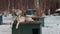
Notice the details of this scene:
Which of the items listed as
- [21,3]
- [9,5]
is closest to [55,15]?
[21,3]

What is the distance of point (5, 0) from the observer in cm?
336

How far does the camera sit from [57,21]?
3596 millimetres

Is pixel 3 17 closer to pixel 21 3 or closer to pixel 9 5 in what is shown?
pixel 9 5

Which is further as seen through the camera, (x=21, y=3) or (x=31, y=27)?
(x=21, y=3)

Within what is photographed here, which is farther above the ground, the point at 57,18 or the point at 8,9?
the point at 8,9

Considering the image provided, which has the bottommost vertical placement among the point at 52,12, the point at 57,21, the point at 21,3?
the point at 57,21

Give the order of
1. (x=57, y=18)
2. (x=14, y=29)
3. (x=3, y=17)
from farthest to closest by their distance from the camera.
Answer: (x=57, y=18) → (x=3, y=17) → (x=14, y=29)

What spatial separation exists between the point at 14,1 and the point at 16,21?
2.24 meters

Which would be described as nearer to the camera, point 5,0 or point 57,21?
point 5,0

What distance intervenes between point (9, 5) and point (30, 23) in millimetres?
2286

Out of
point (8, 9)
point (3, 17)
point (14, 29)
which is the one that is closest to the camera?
point (14, 29)

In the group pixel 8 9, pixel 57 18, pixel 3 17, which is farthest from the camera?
pixel 57 18

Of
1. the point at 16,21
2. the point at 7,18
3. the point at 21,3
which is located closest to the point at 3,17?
the point at 7,18

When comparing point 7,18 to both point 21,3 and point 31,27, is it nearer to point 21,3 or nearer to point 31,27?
point 21,3
